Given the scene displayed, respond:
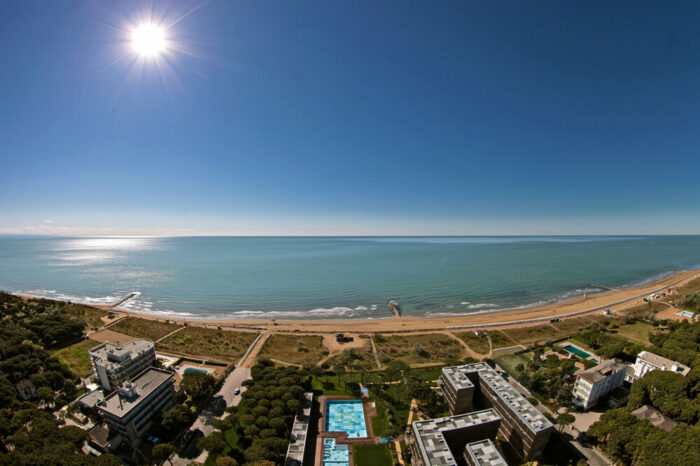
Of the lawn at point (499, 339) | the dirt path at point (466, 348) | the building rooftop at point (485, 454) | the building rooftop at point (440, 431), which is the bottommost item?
the dirt path at point (466, 348)

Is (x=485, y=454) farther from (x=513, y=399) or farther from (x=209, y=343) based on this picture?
(x=209, y=343)

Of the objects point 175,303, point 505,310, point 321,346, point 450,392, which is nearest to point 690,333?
point 505,310

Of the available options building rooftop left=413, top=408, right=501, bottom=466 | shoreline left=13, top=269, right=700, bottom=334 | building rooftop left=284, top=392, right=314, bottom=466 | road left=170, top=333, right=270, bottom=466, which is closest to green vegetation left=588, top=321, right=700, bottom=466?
building rooftop left=413, top=408, right=501, bottom=466

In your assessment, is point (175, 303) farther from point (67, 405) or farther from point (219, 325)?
point (67, 405)

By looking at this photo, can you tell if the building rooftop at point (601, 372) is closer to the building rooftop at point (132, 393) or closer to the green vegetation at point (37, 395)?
the green vegetation at point (37, 395)

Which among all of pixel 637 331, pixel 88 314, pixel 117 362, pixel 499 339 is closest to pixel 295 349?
pixel 117 362

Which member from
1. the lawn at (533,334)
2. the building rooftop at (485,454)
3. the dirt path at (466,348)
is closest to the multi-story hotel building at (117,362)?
the building rooftop at (485,454)

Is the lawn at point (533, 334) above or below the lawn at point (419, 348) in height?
above
